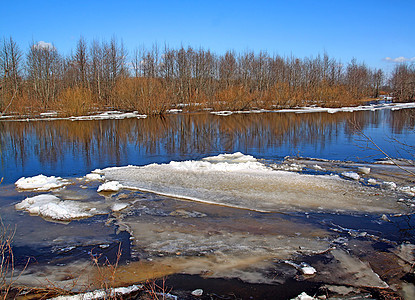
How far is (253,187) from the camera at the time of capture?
7.37m

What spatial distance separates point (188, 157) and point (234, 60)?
50055 mm

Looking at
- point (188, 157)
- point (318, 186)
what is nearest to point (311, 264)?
point (318, 186)

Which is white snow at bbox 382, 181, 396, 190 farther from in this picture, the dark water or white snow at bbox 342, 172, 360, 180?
the dark water

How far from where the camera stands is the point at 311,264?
4.05 metres

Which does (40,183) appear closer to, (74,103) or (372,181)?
(372,181)

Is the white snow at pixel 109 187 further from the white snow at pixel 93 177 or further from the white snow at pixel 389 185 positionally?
the white snow at pixel 389 185

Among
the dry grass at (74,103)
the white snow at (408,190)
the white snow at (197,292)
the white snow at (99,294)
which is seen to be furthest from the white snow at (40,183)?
the dry grass at (74,103)

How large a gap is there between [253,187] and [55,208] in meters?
4.14

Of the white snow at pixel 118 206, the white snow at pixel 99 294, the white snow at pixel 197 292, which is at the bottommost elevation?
the white snow at pixel 197 292

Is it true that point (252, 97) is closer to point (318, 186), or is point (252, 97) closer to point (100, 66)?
point (100, 66)

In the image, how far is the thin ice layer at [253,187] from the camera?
20.4ft

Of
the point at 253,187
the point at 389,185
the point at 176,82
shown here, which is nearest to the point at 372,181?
the point at 389,185

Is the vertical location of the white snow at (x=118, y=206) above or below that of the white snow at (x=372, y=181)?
below

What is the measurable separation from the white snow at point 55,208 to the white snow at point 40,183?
3.10ft
